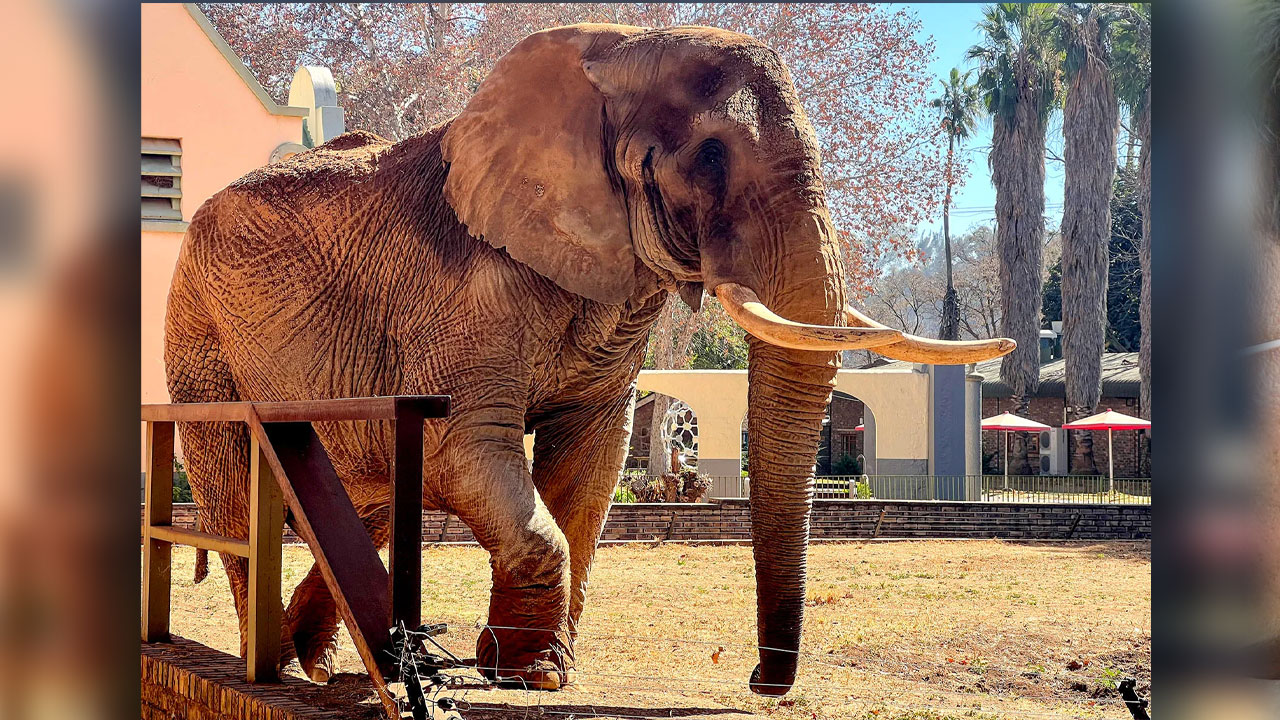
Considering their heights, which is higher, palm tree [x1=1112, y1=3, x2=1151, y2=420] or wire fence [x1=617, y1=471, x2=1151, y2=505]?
palm tree [x1=1112, y1=3, x2=1151, y2=420]

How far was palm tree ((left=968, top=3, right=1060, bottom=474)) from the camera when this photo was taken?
32.6 metres

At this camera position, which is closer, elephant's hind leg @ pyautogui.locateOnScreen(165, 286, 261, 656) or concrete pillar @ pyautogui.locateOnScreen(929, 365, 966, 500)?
elephant's hind leg @ pyautogui.locateOnScreen(165, 286, 261, 656)

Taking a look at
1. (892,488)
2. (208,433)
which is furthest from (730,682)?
(892,488)

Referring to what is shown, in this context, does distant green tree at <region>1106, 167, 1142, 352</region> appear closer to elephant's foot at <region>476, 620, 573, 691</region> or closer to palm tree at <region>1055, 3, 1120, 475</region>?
palm tree at <region>1055, 3, 1120, 475</region>

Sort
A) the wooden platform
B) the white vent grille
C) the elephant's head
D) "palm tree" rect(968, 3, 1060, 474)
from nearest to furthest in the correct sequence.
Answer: the wooden platform
the elephant's head
the white vent grille
"palm tree" rect(968, 3, 1060, 474)

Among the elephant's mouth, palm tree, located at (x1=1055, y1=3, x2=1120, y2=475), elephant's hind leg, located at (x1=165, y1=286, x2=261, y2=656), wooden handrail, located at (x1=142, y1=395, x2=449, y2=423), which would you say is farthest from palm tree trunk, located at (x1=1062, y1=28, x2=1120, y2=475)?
wooden handrail, located at (x1=142, y1=395, x2=449, y2=423)

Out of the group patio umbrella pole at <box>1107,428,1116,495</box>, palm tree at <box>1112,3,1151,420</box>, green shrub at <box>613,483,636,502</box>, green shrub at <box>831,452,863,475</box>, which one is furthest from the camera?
palm tree at <box>1112,3,1151,420</box>

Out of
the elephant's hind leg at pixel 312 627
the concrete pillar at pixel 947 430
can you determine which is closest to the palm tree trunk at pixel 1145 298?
the concrete pillar at pixel 947 430

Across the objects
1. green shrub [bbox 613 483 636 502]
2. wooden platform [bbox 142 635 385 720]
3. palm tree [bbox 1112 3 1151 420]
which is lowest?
green shrub [bbox 613 483 636 502]

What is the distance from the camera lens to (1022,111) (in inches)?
1305

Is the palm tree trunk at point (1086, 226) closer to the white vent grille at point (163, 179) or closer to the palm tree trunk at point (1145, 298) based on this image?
the palm tree trunk at point (1145, 298)

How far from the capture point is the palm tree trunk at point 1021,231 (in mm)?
32719

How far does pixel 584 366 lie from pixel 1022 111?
30.3 metres

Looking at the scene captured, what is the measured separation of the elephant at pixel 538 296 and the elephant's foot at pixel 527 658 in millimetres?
13
